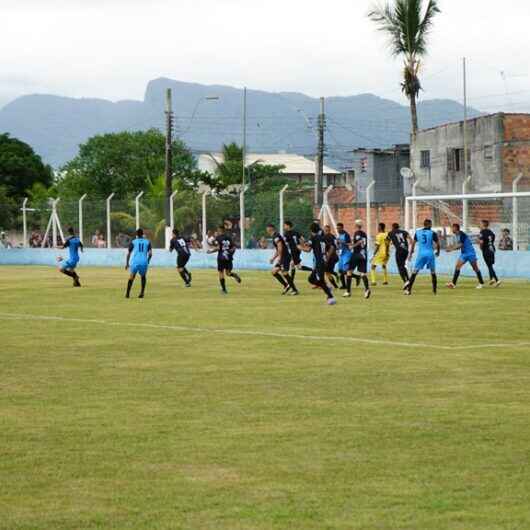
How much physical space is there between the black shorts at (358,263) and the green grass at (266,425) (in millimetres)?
8410

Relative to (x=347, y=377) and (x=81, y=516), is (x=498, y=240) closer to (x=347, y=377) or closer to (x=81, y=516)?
(x=347, y=377)

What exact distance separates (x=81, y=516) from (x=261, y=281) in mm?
31888

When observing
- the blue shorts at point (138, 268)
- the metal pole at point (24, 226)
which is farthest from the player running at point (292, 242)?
the metal pole at point (24, 226)

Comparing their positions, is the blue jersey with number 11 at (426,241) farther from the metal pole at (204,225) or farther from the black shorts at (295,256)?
the metal pole at (204,225)

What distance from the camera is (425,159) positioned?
71750 mm

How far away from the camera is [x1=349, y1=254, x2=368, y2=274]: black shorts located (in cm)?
3147

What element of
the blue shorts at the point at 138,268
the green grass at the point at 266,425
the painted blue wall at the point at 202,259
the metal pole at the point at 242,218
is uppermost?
the metal pole at the point at 242,218

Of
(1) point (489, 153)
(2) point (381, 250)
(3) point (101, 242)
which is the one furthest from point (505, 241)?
(1) point (489, 153)

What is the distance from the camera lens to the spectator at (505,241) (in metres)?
38.6

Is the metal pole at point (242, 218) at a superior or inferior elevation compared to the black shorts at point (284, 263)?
superior

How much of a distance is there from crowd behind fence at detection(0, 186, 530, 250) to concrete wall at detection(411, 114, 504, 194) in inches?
388

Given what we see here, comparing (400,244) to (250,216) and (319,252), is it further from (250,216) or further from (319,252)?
(250,216)

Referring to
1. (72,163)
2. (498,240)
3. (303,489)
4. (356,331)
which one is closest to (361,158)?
(72,163)

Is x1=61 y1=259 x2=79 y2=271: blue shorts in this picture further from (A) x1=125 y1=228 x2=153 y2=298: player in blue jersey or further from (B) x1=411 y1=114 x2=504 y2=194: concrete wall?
(B) x1=411 y1=114 x2=504 y2=194: concrete wall
